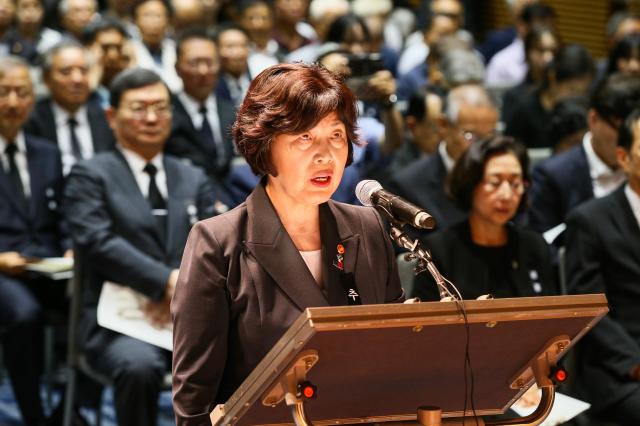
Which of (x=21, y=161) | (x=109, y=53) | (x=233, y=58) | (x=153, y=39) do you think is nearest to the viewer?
(x=21, y=161)

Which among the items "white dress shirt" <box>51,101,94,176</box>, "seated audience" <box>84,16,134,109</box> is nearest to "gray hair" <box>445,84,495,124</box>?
"white dress shirt" <box>51,101,94,176</box>

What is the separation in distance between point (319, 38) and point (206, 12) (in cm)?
99

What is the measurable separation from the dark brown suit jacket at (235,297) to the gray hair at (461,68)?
3930 millimetres

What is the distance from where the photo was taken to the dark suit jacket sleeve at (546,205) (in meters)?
4.87

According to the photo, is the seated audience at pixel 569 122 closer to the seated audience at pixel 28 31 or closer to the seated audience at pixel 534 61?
the seated audience at pixel 534 61

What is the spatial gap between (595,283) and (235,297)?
1.90 metres

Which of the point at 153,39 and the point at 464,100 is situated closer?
the point at 464,100

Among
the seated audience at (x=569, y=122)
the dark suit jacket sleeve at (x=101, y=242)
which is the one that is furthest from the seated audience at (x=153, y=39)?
the dark suit jacket sleeve at (x=101, y=242)

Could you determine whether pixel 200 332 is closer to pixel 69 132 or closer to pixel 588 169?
pixel 588 169

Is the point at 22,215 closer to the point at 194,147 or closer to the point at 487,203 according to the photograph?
the point at 194,147

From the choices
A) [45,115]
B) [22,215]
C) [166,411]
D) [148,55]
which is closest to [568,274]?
[166,411]

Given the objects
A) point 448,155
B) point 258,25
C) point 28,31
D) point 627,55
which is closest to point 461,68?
point 627,55

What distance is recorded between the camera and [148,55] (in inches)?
292

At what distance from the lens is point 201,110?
607 centimetres
